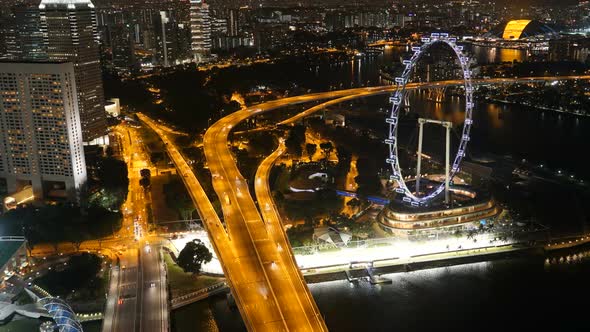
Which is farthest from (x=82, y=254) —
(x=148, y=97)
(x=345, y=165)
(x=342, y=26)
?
(x=342, y=26)

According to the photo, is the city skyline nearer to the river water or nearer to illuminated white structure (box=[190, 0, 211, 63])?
the river water

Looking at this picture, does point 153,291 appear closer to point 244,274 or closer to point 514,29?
point 244,274

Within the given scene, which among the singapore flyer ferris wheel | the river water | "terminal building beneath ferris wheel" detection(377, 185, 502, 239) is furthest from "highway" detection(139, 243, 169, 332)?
the singapore flyer ferris wheel

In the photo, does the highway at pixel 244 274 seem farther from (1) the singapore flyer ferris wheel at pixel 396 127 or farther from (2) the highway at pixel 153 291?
(1) the singapore flyer ferris wheel at pixel 396 127

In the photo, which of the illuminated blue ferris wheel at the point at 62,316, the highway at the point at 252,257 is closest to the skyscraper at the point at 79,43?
the highway at the point at 252,257

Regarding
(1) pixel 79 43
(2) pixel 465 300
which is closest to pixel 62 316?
(2) pixel 465 300

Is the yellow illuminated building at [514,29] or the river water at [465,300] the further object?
the yellow illuminated building at [514,29]

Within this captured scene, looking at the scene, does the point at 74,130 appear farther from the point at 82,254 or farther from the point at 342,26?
Result: the point at 342,26
